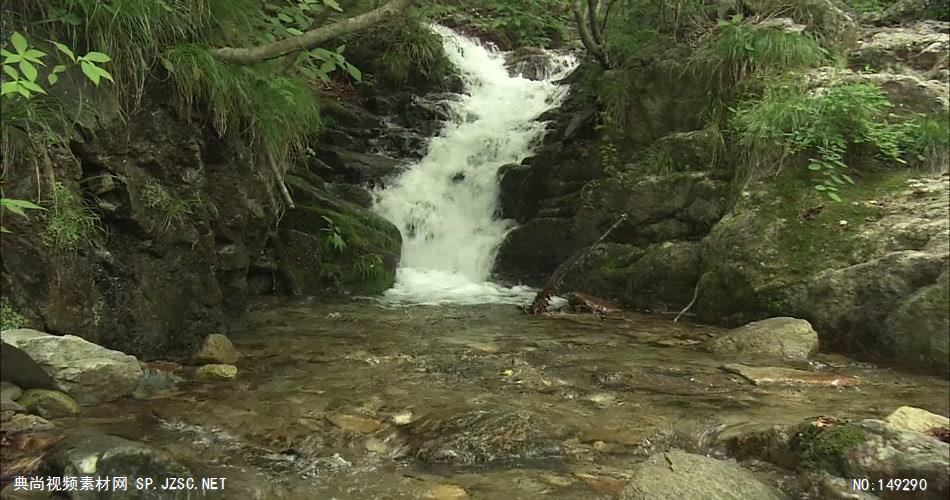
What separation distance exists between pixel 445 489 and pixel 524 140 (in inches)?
317

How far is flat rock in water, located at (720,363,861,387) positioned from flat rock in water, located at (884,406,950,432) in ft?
3.94

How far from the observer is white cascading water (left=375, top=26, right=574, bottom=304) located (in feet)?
25.1

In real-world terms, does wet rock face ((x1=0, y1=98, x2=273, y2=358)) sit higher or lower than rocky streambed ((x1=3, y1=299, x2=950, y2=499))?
higher

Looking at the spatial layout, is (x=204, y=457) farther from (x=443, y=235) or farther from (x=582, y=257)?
(x=443, y=235)

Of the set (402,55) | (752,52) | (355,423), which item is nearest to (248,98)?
(355,423)

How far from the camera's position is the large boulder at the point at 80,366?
2.75 meters

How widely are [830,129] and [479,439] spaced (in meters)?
3.98

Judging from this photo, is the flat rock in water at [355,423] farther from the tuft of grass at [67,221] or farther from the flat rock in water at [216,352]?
the tuft of grass at [67,221]

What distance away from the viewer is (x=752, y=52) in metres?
6.06

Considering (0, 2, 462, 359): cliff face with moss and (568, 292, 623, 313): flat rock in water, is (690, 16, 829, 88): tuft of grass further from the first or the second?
(0, 2, 462, 359): cliff face with moss

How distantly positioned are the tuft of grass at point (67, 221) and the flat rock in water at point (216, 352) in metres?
0.96

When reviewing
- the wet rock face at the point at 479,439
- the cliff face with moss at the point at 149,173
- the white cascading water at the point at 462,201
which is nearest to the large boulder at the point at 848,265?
the wet rock face at the point at 479,439

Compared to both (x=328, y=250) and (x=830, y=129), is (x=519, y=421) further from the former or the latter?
(x=328, y=250)

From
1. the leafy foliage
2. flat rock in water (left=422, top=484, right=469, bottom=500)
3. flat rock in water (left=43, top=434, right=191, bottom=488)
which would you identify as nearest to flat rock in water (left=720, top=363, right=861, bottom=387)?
the leafy foliage
